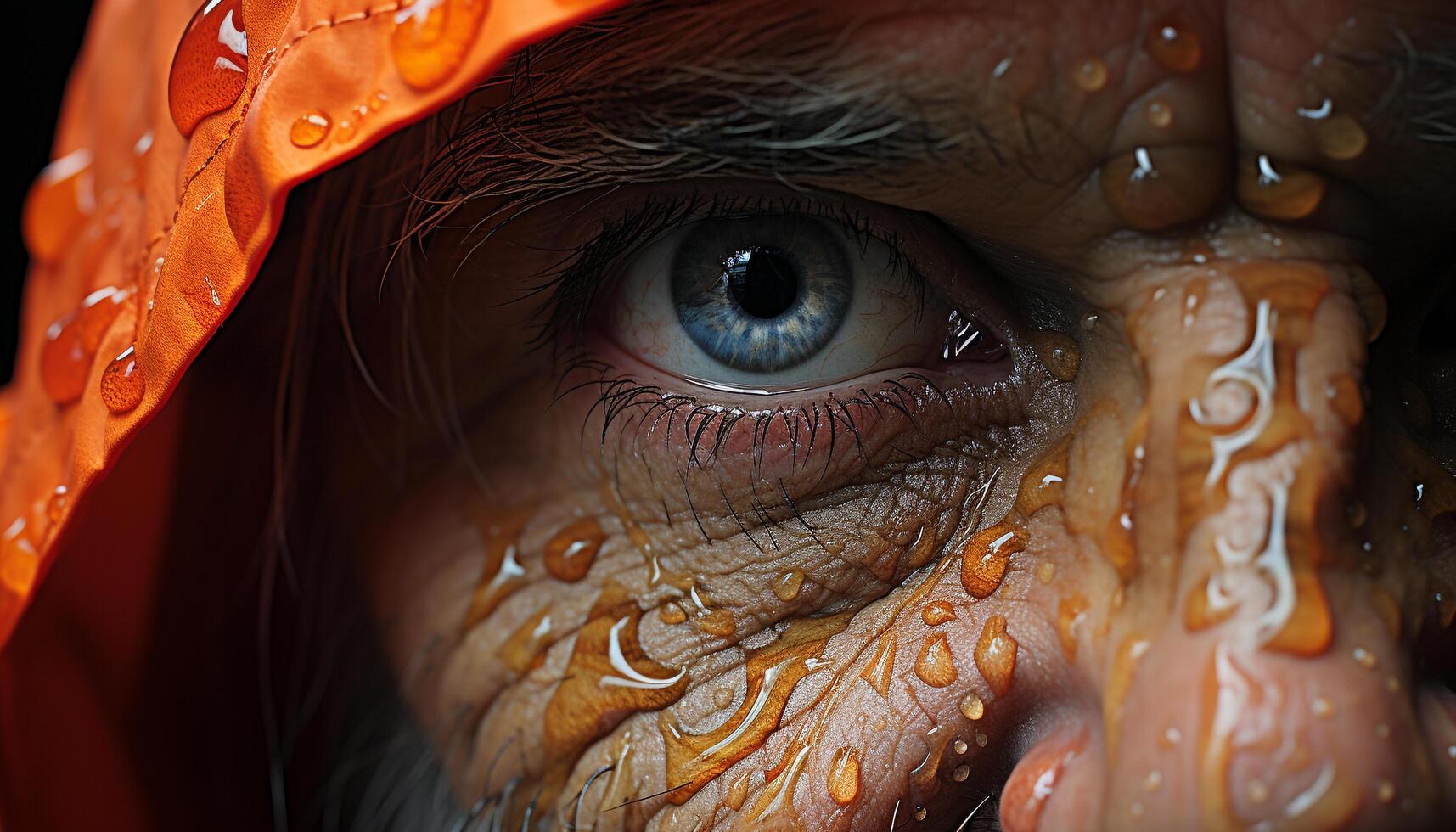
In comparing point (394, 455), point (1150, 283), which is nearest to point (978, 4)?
point (1150, 283)

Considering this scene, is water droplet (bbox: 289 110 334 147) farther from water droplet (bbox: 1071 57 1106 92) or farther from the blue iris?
water droplet (bbox: 1071 57 1106 92)

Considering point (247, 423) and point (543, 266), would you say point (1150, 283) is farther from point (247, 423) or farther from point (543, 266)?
point (247, 423)

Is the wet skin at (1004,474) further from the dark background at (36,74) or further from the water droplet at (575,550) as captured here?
the dark background at (36,74)

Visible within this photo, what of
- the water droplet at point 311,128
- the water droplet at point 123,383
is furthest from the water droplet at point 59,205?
the water droplet at point 311,128

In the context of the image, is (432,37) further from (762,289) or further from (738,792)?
(738,792)

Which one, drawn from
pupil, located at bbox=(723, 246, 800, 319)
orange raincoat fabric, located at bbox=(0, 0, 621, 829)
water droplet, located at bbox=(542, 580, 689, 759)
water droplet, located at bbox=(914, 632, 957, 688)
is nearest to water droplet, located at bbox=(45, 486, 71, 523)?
orange raincoat fabric, located at bbox=(0, 0, 621, 829)
